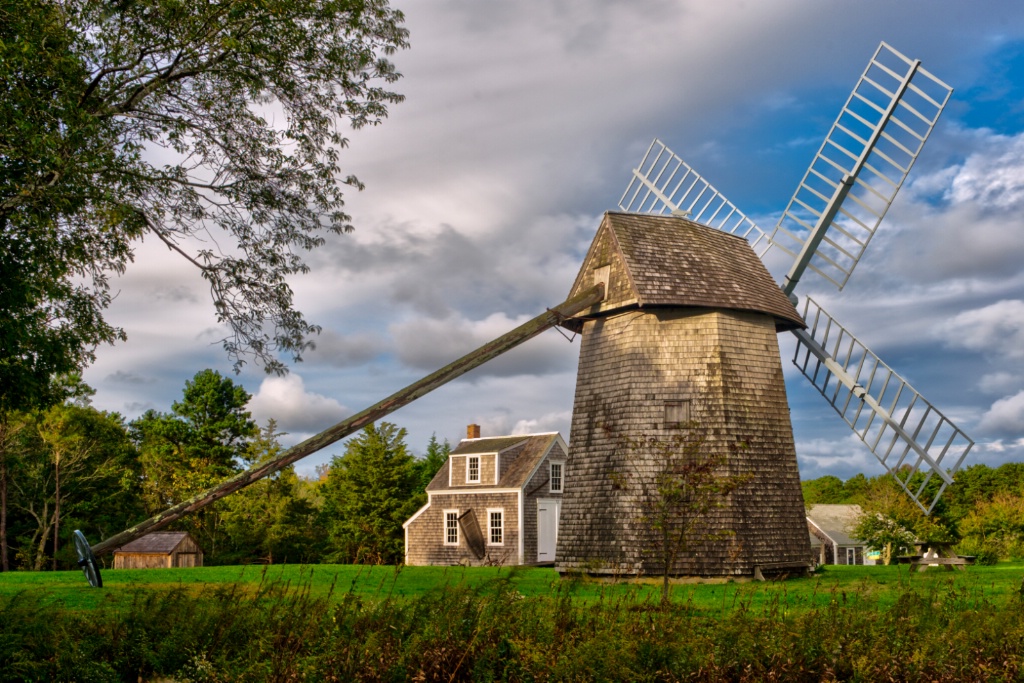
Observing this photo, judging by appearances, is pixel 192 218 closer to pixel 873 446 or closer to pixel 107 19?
pixel 107 19

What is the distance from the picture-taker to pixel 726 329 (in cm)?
2073

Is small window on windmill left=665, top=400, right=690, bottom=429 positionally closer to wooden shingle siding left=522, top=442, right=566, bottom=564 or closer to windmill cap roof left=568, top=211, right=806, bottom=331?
windmill cap roof left=568, top=211, right=806, bottom=331

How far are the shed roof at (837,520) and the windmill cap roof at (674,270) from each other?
33.9 m

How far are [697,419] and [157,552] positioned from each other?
2438cm

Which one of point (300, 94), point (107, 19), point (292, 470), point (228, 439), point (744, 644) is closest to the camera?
point (744, 644)

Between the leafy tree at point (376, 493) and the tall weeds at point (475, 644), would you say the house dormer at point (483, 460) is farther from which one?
the tall weeds at point (475, 644)

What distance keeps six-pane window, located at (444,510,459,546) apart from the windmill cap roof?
19.0 m

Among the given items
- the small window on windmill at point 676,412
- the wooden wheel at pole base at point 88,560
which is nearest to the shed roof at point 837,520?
the small window on windmill at point 676,412

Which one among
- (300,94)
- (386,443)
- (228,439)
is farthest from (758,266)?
(228,439)

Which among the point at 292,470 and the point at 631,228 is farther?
the point at 292,470

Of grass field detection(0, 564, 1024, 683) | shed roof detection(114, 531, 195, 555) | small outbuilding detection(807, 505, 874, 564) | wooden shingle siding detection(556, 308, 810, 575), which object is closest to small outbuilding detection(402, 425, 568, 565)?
shed roof detection(114, 531, 195, 555)

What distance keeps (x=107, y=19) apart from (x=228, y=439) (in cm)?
3870

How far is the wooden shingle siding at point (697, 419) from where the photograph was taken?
1973 centimetres

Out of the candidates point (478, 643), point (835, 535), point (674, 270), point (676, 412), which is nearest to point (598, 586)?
point (676, 412)
